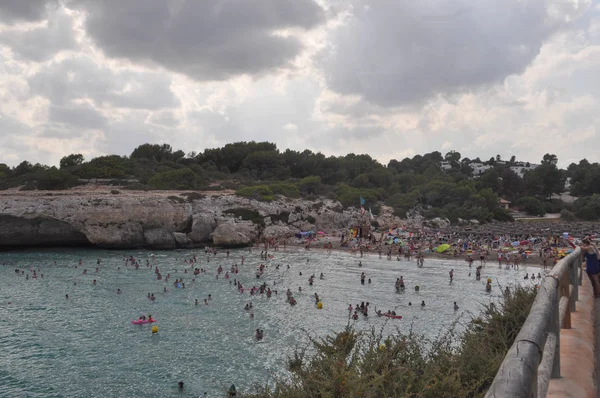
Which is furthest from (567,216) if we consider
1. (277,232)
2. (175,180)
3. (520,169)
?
(520,169)

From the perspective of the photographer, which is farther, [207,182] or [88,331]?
[207,182]

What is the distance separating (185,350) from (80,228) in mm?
42090

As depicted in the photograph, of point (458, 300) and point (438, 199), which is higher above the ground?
point (438, 199)

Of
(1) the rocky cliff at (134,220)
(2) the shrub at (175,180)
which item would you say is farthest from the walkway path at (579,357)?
(2) the shrub at (175,180)

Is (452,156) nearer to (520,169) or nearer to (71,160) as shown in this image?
(520,169)

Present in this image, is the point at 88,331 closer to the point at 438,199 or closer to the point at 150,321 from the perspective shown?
the point at 150,321

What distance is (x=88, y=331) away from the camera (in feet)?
81.4

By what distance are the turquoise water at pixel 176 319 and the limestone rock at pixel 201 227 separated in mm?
13707

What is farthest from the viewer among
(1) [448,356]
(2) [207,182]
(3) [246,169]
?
(3) [246,169]

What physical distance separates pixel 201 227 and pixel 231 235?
4.52 m

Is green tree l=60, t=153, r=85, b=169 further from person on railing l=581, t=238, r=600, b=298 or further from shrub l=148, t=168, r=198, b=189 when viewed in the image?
person on railing l=581, t=238, r=600, b=298

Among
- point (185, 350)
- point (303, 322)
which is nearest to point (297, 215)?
point (303, 322)

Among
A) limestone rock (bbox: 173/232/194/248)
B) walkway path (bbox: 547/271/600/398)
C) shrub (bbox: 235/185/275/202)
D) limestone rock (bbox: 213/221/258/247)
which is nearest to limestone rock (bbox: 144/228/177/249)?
limestone rock (bbox: 173/232/194/248)

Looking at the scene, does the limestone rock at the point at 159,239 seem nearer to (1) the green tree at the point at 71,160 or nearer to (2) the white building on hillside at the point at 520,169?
(1) the green tree at the point at 71,160
